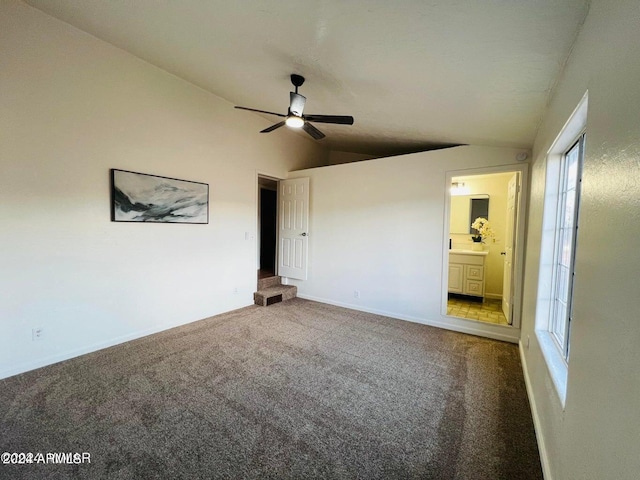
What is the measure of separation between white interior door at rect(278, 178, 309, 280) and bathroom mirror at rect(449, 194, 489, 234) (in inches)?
105

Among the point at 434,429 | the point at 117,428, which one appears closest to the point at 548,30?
the point at 434,429

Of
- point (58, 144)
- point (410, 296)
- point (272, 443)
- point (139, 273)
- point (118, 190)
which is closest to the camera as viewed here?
point (272, 443)

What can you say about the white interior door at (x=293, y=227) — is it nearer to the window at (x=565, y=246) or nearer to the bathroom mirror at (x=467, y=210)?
the bathroom mirror at (x=467, y=210)

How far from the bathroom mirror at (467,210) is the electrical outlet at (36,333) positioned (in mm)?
5590

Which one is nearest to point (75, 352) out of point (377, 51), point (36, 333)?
point (36, 333)

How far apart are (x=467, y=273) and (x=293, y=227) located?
10.3ft

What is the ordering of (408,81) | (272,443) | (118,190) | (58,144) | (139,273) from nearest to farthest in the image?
(272,443), (408,81), (58,144), (118,190), (139,273)

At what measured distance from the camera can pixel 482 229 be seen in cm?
478

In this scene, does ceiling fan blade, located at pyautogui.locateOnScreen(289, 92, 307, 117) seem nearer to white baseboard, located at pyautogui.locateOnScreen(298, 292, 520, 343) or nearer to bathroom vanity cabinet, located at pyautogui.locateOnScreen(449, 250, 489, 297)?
white baseboard, located at pyautogui.locateOnScreen(298, 292, 520, 343)

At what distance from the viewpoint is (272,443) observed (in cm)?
165

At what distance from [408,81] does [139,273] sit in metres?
3.42

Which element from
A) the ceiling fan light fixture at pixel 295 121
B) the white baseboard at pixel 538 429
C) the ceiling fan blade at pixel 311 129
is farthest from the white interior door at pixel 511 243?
the ceiling fan light fixture at pixel 295 121

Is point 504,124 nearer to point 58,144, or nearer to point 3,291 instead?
point 58,144

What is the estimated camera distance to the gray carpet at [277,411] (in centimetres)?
151
